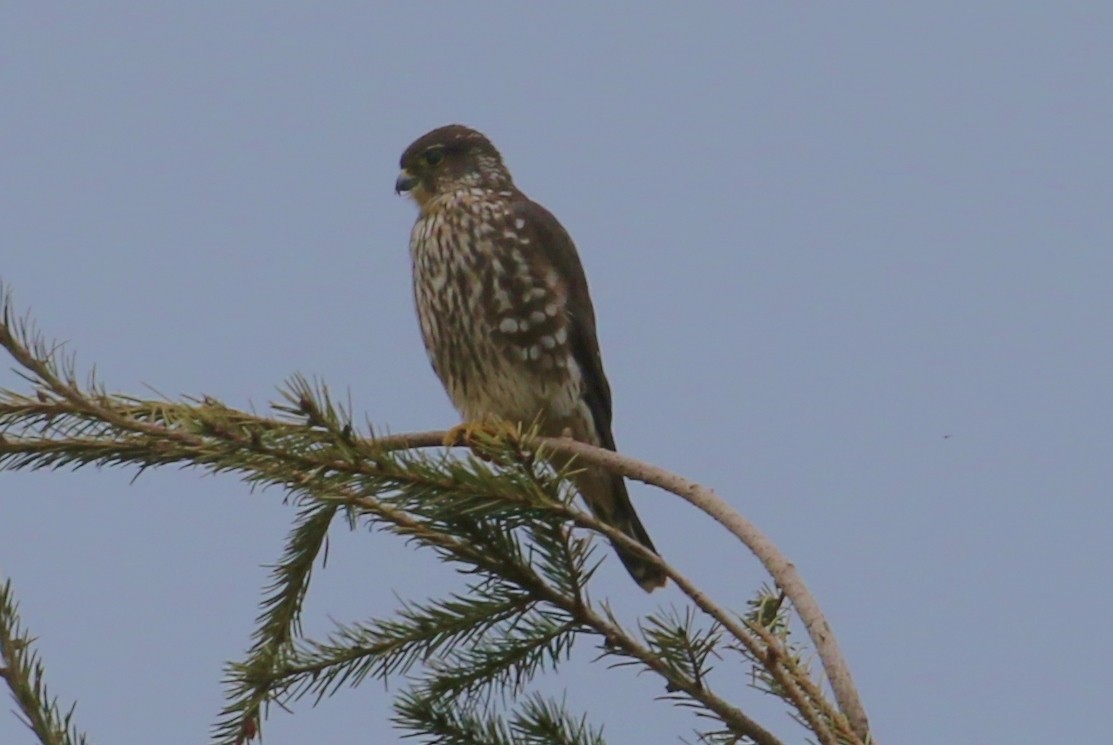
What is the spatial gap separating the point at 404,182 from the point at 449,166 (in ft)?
0.54

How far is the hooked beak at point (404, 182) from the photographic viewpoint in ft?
16.0

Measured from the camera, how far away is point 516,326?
4215 mm

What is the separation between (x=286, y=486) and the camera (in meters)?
1.88

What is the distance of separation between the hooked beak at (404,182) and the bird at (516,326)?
0.26m

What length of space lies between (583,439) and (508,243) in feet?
2.13

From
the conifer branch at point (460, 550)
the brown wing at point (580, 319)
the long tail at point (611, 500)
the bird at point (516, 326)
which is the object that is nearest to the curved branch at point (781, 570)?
the conifer branch at point (460, 550)

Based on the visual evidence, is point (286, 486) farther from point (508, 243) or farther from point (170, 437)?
point (508, 243)

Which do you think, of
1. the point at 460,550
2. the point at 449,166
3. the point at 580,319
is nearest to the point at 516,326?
the point at 580,319

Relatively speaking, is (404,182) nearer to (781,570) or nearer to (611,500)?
(611,500)

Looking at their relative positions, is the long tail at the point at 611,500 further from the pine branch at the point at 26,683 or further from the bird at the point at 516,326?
the pine branch at the point at 26,683

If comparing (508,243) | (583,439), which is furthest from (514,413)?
(508,243)

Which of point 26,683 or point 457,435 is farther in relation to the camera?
point 457,435

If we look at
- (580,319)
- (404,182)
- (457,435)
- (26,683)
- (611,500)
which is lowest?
(26,683)

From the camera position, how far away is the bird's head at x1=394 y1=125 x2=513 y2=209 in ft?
15.8
